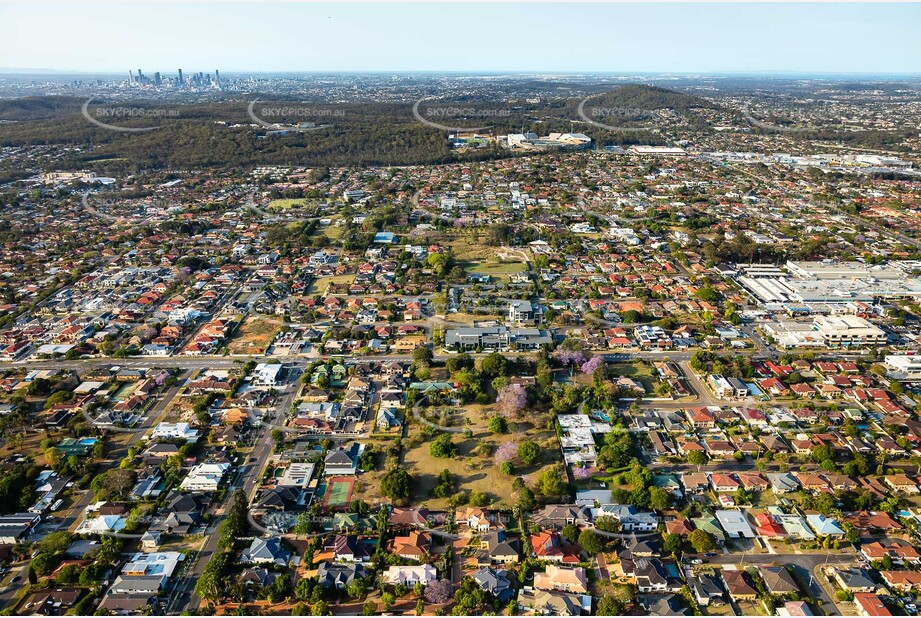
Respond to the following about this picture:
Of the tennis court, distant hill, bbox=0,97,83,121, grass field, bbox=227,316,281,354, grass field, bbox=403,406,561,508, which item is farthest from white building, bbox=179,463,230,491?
distant hill, bbox=0,97,83,121

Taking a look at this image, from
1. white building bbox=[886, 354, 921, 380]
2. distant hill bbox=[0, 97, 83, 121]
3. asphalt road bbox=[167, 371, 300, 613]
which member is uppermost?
distant hill bbox=[0, 97, 83, 121]

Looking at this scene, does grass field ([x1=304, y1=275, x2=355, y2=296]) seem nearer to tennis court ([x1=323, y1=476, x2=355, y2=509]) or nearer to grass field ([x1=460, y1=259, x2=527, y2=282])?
grass field ([x1=460, y1=259, x2=527, y2=282])

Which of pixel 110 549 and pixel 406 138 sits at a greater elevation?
pixel 406 138

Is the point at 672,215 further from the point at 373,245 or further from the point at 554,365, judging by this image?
the point at 554,365

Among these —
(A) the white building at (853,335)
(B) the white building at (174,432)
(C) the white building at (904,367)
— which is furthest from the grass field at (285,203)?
(C) the white building at (904,367)

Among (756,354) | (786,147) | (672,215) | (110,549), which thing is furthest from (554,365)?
(786,147)

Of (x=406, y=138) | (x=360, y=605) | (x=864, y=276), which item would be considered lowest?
(x=360, y=605)
